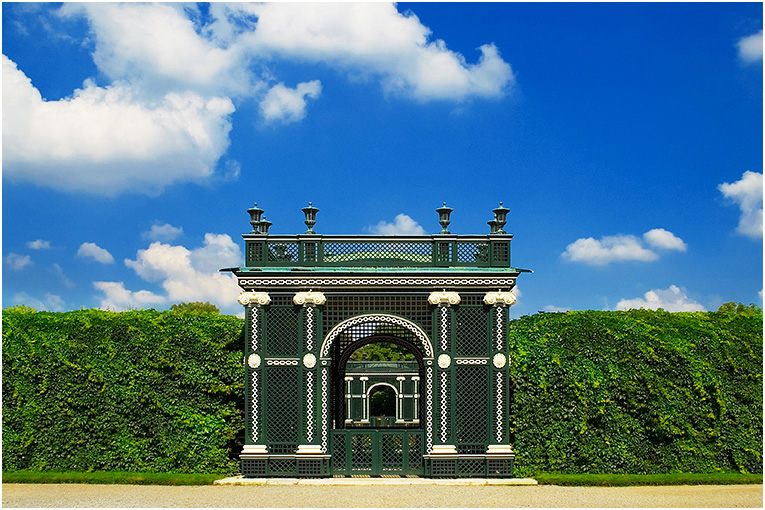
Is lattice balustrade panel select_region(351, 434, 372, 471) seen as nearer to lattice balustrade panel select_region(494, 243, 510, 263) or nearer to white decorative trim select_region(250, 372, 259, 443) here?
white decorative trim select_region(250, 372, 259, 443)

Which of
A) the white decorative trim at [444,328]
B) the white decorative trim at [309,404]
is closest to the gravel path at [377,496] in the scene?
the white decorative trim at [309,404]

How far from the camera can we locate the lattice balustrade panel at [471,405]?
1586 centimetres

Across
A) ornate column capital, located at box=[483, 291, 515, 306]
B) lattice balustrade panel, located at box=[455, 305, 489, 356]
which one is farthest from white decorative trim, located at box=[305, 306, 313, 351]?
ornate column capital, located at box=[483, 291, 515, 306]

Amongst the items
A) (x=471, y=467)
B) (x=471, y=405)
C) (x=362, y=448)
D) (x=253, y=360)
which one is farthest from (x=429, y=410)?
(x=253, y=360)

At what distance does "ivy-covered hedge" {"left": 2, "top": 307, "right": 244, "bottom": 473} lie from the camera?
1666 cm

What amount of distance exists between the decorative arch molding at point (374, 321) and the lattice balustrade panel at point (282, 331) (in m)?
0.67

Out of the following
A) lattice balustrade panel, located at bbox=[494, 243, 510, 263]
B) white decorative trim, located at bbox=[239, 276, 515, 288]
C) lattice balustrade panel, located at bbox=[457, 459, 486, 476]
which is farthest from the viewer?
lattice balustrade panel, located at bbox=[494, 243, 510, 263]

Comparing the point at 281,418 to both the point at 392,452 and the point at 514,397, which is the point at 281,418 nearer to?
the point at 392,452

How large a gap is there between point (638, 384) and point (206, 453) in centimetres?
1011

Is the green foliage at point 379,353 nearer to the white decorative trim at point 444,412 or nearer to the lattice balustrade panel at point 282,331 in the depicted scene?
the white decorative trim at point 444,412

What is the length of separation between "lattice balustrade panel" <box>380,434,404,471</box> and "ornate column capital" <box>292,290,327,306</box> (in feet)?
10.9

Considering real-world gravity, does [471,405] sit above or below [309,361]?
below

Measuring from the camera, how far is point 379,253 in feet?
53.9

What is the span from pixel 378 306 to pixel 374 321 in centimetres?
35
